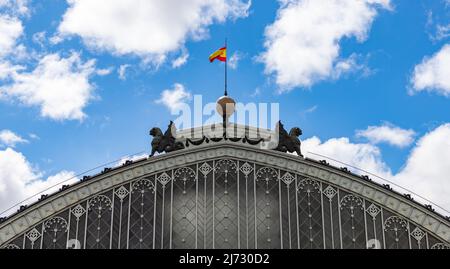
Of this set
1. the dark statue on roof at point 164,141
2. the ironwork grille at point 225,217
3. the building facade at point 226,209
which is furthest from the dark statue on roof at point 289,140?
the dark statue on roof at point 164,141

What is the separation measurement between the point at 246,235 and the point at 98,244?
17.2ft

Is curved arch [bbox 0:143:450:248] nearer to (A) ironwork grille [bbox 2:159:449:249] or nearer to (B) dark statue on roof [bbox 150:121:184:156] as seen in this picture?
(A) ironwork grille [bbox 2:159:449:249]

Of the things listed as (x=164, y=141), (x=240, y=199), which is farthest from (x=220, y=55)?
(x=240, y=199)

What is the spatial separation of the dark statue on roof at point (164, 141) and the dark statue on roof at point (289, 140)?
3.69 meters

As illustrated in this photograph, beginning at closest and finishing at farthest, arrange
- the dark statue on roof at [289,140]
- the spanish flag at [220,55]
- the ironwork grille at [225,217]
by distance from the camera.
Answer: the ironwork grille at [225,217] → the dark statue on roof at [289,140] → the spanish flag at [220,55]

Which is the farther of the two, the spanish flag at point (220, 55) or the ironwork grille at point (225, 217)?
the spanish flag at point (220, 55)

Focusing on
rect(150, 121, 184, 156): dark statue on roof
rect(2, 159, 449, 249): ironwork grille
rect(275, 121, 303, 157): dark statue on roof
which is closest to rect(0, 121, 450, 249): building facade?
rect(2, 159, 449, 249): ironwork grille

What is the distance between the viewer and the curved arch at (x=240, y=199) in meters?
29.6

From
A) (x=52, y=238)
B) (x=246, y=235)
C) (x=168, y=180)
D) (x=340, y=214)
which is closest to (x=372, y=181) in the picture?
(x=340, y=214)

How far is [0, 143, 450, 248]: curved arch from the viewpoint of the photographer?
29.6 m

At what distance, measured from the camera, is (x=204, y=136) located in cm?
3127

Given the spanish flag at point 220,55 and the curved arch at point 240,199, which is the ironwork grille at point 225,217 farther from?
the spanish flag at point 220,55

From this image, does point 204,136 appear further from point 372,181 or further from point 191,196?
point 372,181

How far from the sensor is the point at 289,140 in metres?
31.3
